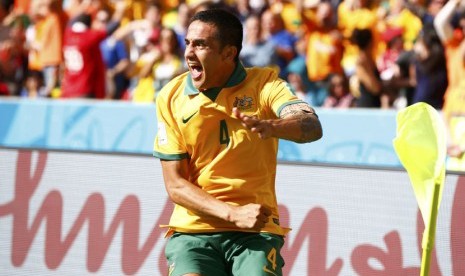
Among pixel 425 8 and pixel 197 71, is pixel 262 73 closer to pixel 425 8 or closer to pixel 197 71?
pixel 197 71

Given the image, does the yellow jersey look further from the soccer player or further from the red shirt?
the red shirt

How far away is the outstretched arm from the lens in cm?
494

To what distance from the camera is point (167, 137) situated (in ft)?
18.1

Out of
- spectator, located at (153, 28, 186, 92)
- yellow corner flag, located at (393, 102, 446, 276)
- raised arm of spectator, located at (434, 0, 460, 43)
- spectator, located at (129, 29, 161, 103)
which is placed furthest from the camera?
spectator, located at (129, 29, 161, 103)

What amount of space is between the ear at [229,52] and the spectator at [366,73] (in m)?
6.47

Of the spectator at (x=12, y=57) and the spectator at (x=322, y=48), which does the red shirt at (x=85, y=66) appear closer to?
the spectator at (x=12, y=57)

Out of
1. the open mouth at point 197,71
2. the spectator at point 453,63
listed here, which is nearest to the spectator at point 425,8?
the spectator at point 453,63

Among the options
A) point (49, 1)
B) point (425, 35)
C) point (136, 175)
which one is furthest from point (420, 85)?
point (49, 1)

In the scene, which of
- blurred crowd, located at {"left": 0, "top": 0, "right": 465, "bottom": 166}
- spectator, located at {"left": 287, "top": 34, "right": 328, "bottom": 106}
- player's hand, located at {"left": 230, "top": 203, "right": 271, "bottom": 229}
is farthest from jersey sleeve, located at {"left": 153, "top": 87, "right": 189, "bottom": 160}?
spectator, located at {"left": 287, "top": 34, "right": 328, "bottom": 106}

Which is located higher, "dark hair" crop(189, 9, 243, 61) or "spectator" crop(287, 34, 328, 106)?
"dark hair" crop(189, 9, 243, 61)

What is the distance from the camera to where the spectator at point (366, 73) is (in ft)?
38.6

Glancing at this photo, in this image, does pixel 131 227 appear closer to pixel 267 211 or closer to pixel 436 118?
pixel 267 211

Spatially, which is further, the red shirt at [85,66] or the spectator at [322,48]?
the red shirt at [85,66]

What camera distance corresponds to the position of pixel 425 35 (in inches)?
444
